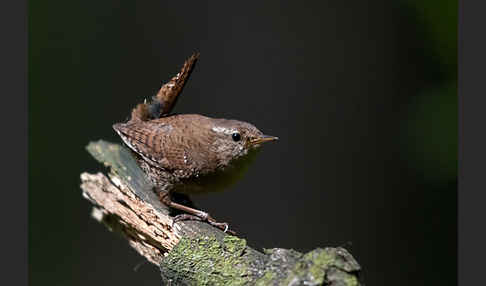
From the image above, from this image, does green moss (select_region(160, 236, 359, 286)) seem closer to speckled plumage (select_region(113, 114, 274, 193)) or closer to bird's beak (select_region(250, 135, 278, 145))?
speckled plumage (select_region(113, 114, 274, 193))

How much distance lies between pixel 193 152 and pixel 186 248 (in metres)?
0.61

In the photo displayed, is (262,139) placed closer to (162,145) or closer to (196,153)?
(196,153)

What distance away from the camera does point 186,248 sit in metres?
2.49

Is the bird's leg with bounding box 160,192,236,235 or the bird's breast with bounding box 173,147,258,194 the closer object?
the bird's leg with bounding box 160,192,236,235

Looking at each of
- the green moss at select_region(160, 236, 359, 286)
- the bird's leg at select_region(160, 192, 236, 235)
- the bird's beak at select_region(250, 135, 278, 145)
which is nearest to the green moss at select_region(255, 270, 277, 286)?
the green moss at select_region(160, 236, 359, 286)

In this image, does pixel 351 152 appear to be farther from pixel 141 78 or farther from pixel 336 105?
pixel 141 78

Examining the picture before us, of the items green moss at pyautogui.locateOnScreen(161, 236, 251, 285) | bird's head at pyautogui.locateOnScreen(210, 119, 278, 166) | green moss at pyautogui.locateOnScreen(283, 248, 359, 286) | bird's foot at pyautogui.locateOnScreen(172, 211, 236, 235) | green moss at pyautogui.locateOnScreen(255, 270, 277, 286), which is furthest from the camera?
bird's head at pyautogui.locateOnScreen(210, 119, 278, 166)

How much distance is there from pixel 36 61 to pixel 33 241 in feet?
5.09

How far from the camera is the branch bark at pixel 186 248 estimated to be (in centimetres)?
194

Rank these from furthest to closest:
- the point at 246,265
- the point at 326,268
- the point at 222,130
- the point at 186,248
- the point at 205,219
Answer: the point at 222,130 < the point at 205,219 < the point at 186,248 < the point at 246,265 < the point at 326,268

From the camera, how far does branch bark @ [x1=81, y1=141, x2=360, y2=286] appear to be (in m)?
→ 1.94

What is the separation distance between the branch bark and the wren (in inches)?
4.7

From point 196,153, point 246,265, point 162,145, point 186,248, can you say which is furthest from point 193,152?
point 246,265

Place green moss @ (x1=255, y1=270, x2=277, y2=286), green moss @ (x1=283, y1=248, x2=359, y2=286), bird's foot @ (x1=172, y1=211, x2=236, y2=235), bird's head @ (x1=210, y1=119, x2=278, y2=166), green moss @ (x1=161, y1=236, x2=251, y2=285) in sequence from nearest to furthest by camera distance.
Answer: green moss @ (x1=283, y1=248, x2=359, y2=286), green moss @ (x1=255, y1=270, x2=277, y2=286), green moss @ (x1=161, y1=236, x2=251, y2=285), bird's foot @ (x1=172, y1=211, x2=236, y2=235), bird's head @ (x1=210, y1=119, x2=278, y2=166)
